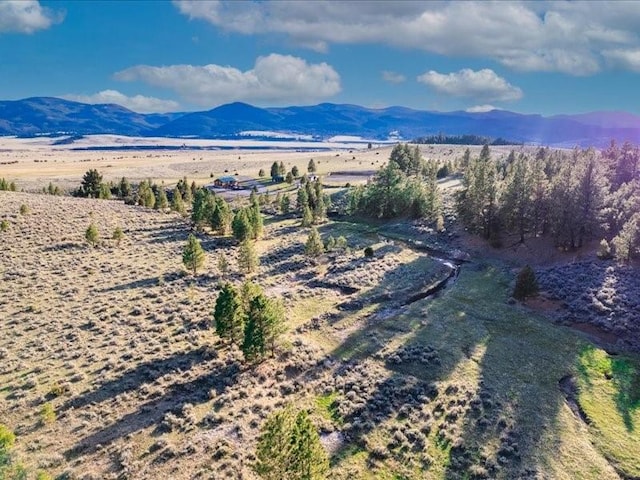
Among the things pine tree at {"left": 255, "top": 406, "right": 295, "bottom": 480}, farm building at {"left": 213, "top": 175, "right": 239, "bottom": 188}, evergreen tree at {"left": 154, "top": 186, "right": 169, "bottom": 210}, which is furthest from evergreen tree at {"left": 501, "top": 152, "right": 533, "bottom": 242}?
farm building at {"left": 213, "top": 175, "right": 239, "bottom": 188}

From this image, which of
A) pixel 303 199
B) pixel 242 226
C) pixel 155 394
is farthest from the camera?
pixel 303 199

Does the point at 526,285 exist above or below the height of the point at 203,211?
below

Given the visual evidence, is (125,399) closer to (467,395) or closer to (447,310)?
(467,395)

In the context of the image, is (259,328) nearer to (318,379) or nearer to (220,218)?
(318,379)

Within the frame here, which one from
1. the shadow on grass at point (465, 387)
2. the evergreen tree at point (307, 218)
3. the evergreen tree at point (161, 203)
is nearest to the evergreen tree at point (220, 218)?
the evergreen tree at point (307, 218)

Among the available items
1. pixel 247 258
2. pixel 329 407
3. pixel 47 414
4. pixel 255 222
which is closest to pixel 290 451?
pixel 329 407

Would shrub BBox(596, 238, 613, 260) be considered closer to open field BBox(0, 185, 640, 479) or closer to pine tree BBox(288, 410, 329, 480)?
open field BBox(0, 185, 640, 479)
